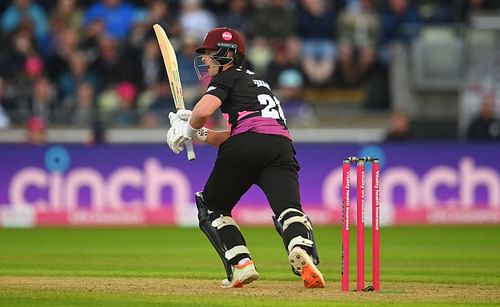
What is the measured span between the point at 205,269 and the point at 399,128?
24.0 feet

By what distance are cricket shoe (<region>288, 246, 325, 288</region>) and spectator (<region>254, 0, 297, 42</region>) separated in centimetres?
1168

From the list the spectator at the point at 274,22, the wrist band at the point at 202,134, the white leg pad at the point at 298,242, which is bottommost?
the white leg pad at the point at 298,242

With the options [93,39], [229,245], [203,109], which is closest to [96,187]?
[93,39]

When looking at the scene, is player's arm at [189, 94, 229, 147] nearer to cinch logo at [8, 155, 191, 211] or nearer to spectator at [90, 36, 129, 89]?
cinch logo at [8, 155, 191, 211]

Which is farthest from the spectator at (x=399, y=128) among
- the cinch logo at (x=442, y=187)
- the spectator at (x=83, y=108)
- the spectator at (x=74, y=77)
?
the spectator at (x=74, y=77)

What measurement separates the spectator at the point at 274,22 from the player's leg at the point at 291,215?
37.3 ft

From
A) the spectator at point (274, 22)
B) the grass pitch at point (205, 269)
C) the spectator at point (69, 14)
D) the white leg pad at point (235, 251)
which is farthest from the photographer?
the spectator at point (69, 14)

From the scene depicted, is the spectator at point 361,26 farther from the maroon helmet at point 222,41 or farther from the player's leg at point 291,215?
the player's leg at point 291,215

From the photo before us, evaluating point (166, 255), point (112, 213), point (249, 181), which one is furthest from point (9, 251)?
point (249, 181)

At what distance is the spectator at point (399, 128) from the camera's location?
1814 centimetres

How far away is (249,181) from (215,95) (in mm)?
759

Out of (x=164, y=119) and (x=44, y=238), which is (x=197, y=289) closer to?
(x=44, y=238)

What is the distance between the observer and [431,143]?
17797 mm

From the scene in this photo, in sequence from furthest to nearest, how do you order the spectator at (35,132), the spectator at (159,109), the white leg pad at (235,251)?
the spectator at (159,109) → the spectator at (35,132) → the white leg pad at (235,251)
